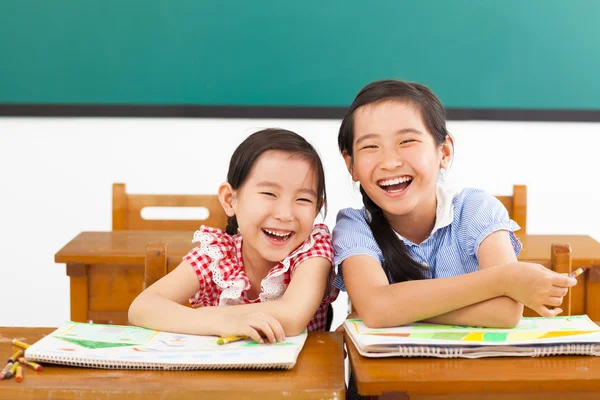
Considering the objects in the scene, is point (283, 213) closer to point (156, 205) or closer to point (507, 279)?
point (507, 279)

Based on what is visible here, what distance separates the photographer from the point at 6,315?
356 centimetres

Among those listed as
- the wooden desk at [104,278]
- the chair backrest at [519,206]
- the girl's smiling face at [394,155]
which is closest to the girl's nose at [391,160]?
the girl's smiling face at [394,155]

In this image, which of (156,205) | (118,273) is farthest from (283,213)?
(156,205)

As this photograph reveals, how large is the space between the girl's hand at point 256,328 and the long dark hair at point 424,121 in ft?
1.18

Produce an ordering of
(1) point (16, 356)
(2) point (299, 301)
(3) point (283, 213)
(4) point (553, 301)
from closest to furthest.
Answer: (1) point (16, 356), (4) point (553, 301), (2) point (299, 301), (3) point (283, 213)

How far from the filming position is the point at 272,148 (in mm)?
1363

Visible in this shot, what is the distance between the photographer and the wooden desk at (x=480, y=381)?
0.87 meters

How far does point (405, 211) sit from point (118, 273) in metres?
0.98

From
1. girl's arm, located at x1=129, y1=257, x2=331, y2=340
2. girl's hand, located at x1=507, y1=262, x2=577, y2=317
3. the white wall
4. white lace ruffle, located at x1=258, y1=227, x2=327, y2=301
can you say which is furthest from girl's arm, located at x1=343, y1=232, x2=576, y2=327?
the white wall

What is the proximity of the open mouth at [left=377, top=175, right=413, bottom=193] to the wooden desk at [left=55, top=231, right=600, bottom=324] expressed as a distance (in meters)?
0.64

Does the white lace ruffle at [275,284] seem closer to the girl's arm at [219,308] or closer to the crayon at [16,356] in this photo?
the girl's arm at [219,308]

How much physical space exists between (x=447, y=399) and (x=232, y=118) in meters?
2.74

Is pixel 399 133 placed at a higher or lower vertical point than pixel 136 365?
higher

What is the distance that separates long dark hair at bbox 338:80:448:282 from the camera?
1364mm
